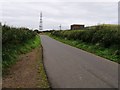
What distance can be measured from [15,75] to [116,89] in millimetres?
5256

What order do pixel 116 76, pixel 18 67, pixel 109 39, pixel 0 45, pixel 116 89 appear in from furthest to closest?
pixel 109 39 < pixel 0 45 < pixel 18 67 < pixel 116 76 < pixel 116 89

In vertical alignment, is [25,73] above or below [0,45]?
below

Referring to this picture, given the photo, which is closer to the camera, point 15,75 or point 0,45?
point 15,75

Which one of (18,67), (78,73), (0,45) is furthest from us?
(0,45)

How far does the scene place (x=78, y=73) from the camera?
12594 mm

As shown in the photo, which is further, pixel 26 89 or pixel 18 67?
pixel 18 67

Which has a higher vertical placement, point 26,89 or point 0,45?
point 0,45

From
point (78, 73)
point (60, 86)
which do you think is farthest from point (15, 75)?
point (60, 86)

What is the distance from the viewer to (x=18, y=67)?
50.5 ft

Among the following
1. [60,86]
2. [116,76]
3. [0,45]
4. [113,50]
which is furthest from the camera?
[113,50]

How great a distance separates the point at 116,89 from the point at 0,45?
8.99 meters

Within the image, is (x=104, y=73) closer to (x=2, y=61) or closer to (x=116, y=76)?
(x=116, y=76)

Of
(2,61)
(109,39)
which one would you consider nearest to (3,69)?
(2,61)

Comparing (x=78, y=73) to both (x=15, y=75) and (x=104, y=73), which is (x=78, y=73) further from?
(x=15, y=75)
